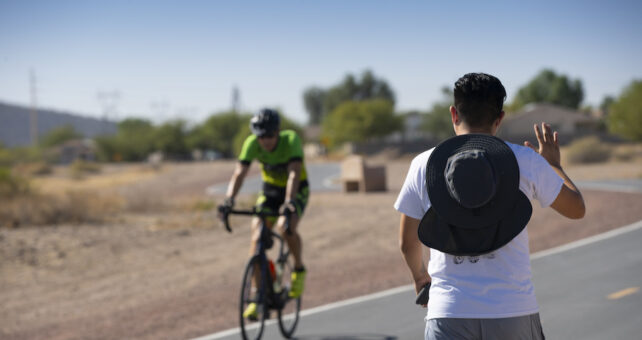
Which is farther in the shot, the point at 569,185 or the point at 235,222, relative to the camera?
the point at 235,222

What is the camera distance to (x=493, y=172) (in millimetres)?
2404

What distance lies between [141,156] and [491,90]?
111 metres

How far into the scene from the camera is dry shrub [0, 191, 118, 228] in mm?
14953

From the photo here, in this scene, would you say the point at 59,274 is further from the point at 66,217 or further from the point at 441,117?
the point at 441,117

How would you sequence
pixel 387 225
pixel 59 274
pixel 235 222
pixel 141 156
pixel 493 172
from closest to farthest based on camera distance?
pixel 493 172
pixel 59 274
pixel 387 225
pixel 235 222
pixel 141 156

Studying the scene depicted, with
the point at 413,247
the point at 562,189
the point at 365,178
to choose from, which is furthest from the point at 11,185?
the point at 562,189

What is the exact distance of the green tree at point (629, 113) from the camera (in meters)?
54.1

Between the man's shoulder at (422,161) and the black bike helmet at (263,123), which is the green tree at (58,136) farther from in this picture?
the man's shoulder at (422,161)

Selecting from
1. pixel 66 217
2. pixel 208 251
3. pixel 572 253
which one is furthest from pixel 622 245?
pixel 66 217

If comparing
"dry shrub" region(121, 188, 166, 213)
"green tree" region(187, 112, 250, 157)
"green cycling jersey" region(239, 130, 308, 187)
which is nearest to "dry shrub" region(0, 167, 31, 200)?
"dry shrub" region(121, 188, 166, 213)

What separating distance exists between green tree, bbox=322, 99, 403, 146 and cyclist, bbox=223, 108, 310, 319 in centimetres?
7126

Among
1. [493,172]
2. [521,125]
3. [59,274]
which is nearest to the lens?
[493,172]

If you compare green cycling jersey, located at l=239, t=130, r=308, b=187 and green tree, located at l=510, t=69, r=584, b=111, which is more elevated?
green tree, located at l=510, t=69, r=584, b=111

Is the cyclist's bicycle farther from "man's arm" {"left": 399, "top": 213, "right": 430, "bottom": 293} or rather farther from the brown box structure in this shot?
the brown box structure
